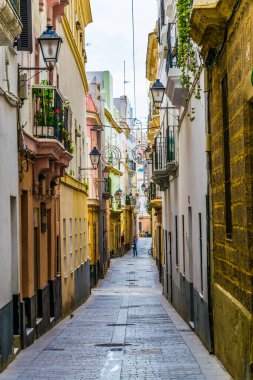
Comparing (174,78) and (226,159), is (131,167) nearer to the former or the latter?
(174,78)

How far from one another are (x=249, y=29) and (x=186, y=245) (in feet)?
38.0

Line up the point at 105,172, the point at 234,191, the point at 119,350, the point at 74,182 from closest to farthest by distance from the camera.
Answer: the point at 234,191 → the point at 119,350 → the point at 74,182 → the point at 105,172

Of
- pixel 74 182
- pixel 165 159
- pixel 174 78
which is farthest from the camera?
pixel 74 182

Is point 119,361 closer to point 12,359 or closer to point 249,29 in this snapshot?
point 12,359

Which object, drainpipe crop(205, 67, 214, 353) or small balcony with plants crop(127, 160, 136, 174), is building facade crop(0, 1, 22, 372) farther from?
small balcony with plants crop(127, 160, 136, 174)

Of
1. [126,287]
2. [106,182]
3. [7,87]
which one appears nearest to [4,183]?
[7,87]

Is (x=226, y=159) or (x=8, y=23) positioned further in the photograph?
(x=226, y=159)

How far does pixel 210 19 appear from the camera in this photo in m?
9.77

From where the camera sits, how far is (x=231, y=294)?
10.5 m

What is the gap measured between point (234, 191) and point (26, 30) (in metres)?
6.48

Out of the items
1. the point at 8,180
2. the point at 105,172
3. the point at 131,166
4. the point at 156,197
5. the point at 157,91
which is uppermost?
the point at 131,166

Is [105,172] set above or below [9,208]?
above

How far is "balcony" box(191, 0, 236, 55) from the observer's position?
9.42 metres

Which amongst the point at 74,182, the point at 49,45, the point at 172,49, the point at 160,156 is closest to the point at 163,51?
the point at 160,156
